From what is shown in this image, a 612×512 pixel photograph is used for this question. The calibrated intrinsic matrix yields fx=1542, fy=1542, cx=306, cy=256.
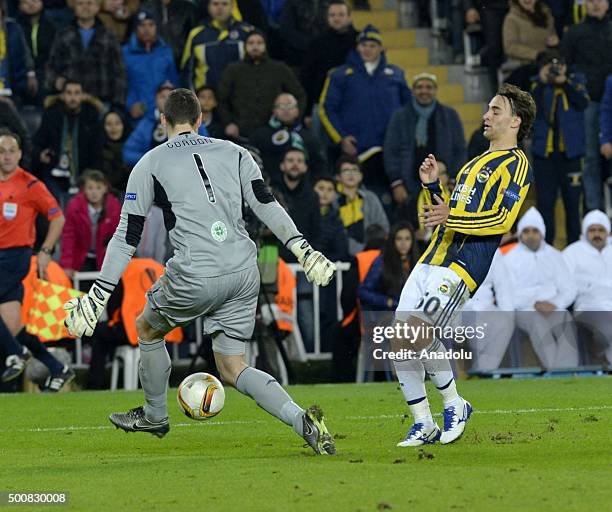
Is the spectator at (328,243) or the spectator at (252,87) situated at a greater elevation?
the spectator at (252,87)

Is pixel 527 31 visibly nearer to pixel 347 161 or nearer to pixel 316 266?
pixel 347 161

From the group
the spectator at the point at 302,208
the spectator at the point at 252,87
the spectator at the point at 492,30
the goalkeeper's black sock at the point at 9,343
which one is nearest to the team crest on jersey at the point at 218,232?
the goalkeeper's black sock at the point at 9,343

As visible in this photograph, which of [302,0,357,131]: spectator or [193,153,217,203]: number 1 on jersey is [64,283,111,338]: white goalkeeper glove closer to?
[193,153,217,203]: number 1 on jersey

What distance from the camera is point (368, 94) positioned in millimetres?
19375

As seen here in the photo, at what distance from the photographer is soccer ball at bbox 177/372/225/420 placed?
31.7 feet

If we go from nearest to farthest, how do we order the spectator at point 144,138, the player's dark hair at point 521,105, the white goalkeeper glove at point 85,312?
the white goalkeeper glove at point 85,312 < the player's dark hair at point 521,105 < the spectator at point 144,138

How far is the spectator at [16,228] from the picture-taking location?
597 inches

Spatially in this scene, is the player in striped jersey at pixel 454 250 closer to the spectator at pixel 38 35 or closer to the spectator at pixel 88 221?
the spectator at pixel 88 221

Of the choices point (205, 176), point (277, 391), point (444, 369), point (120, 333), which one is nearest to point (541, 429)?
point (444, 369)

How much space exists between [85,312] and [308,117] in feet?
37.9

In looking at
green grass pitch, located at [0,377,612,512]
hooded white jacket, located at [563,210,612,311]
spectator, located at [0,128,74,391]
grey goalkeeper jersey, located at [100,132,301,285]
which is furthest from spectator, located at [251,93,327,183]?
grey goalkeeper jersey, located at [100,132,301,285]

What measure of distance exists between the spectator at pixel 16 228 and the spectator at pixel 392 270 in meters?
3.37

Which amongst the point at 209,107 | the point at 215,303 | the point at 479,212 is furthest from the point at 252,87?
the point at 215,303

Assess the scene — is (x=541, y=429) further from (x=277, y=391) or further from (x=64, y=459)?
(x=64, y=459)
